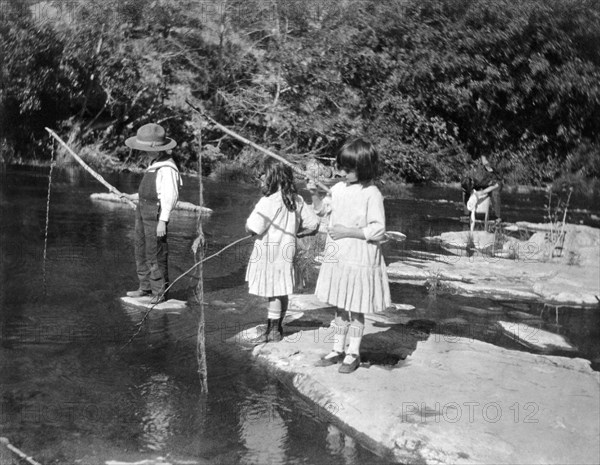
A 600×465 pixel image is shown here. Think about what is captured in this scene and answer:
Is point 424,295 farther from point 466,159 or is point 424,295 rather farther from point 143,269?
point 466,159

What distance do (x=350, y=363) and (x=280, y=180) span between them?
1336 mm

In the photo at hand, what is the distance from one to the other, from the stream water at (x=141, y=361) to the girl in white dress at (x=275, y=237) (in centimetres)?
47

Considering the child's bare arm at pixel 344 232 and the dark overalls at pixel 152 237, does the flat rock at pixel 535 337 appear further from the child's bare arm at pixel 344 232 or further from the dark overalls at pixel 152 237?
the dark overalls at pixel 152 237

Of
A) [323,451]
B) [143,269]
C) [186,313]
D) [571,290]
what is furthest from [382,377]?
[571,290]

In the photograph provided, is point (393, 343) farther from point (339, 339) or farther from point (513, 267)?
point (513, 267)

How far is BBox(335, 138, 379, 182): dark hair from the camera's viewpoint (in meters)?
4.05

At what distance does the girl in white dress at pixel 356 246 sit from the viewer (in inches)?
161

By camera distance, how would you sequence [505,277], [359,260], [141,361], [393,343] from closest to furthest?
[359,260] → [141,361] → [393,343] → [505,277]

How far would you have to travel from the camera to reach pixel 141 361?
4.47m

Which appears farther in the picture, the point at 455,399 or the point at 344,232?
the point at 344,232

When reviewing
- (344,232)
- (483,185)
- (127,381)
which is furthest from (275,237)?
(483,185)

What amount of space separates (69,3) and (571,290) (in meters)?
11.9

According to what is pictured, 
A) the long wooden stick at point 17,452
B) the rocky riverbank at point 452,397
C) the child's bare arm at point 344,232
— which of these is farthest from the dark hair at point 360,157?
the long wooden stick at point 17,452

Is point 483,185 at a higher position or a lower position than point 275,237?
higher
